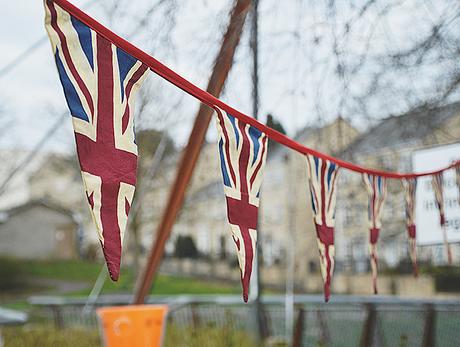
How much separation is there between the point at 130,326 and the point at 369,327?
87.9 inches

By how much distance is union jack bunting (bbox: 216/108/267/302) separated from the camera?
2.68 metres

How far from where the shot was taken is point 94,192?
207 centimetres

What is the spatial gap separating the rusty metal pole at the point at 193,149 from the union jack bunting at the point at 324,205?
0.83m

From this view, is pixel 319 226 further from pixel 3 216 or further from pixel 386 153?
pixel 3 216

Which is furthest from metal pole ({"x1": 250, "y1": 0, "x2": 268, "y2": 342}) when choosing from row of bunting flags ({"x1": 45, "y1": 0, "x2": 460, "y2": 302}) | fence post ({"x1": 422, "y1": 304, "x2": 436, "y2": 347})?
fence post ({"x1": 422, "y1": 304, "x2": 436, "y2": 347})

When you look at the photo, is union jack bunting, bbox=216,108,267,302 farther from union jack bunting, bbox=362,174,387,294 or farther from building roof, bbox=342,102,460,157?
building roof, bbox=342,102,460,157

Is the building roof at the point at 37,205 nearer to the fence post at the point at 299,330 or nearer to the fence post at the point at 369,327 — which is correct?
the fence post at the point at 299,330

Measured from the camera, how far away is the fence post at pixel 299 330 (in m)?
6.85

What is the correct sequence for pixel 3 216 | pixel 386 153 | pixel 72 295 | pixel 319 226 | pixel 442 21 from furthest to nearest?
pixel 72 295 → pixel 3 216 → pixel 386 153 → pixel 442 21 → pixel 319 226

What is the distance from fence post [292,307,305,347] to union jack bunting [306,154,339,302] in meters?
3.51

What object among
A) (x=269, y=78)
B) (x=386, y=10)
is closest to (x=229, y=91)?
(x=269, y=78)

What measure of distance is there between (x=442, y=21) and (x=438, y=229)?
161 cm

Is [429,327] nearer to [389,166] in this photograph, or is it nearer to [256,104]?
[389,166]

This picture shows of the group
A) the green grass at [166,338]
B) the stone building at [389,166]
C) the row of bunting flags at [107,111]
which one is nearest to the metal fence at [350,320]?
the green grass at [166,338]
